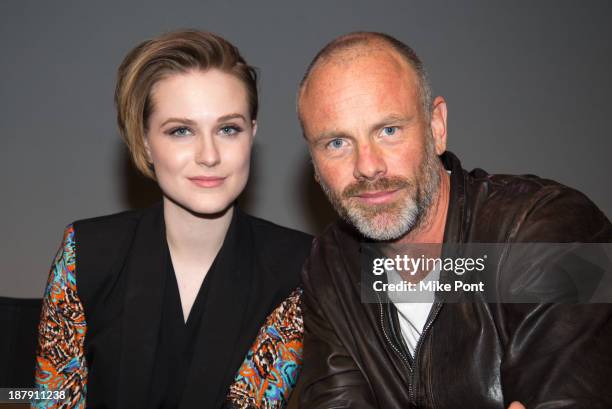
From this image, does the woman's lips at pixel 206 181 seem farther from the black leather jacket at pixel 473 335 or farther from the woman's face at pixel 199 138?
the black leather jacket at pixel 473 335

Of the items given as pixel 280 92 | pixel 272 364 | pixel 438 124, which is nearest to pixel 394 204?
pixel 438 124

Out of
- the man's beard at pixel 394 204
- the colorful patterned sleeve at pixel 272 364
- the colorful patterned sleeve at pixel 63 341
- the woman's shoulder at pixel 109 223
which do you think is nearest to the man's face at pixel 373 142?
the man's beard at pixel 394 204

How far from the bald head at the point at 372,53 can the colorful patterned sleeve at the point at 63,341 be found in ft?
4.03

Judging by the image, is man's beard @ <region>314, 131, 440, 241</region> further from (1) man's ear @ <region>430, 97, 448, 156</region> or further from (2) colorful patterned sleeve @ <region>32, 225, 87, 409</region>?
(2) colorful patterned sleeve @ <region>32, 225, 87, 409</region>

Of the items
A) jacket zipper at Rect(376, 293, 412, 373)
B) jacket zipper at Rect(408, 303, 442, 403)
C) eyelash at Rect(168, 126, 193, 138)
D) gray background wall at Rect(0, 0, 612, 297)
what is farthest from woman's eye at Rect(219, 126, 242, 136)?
gray background wall at Rect(0, 0, 612, 297)

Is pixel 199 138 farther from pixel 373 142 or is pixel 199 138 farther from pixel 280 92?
pixel 280 92

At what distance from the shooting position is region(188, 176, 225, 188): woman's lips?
→ 6.88 feet

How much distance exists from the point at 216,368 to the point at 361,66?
1251mm

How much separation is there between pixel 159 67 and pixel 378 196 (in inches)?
38.7

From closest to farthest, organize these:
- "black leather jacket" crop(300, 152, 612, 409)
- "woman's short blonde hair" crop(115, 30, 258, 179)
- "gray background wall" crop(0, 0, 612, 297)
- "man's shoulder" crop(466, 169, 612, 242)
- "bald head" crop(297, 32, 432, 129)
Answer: "black leather jacket" crop(300, 152, 612, 409) → "man's shoulder" crop(466, 169, 612, 242) → "bald head" crop(297, 32, 432, 129) → "woman's short blonde hair" crop(115, 30, 258, 179) → "gray background wall" crop(0, 0, 612, 297)

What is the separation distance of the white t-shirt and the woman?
0.46 m

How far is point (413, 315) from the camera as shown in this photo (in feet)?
6.37

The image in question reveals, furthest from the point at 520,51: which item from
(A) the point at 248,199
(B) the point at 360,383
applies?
(B) the point at 360,383

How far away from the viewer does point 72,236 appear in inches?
88.8
